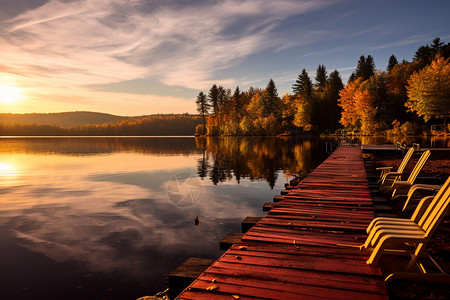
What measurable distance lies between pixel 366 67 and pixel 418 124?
32749 millimetres

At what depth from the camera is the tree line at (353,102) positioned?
5378 centimetres

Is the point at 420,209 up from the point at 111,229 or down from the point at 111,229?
up

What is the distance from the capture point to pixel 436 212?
4066 millimetres

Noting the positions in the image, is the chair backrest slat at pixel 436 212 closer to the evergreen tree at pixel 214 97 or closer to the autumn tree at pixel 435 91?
the autumn tree at pixel 435 91

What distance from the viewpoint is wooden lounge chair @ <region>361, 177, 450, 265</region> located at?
391 centimetres

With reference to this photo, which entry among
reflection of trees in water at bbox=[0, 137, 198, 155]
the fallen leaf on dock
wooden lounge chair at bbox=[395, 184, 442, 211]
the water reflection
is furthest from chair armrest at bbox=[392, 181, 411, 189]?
reflection of trees in water at bbox=[0, 137, 198, 155]

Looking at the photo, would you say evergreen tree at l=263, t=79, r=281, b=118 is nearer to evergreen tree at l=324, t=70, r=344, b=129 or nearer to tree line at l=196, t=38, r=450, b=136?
tree line at l=196, t=38, r=450, b=136

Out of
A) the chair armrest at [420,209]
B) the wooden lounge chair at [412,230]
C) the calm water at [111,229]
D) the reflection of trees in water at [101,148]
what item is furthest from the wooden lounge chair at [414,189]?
the reflection of trees in water at [101,148]

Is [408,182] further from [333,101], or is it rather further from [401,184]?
[333,101]

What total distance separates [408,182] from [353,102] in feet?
226

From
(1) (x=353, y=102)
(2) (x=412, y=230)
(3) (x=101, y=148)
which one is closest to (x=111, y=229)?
(2) (x=412, y=230)

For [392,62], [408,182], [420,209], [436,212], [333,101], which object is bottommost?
[408,182]

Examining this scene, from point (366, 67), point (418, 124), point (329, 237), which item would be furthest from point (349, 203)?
point (366, 67)

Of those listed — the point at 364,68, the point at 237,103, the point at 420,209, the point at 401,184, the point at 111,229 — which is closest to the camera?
the point at 420,209
